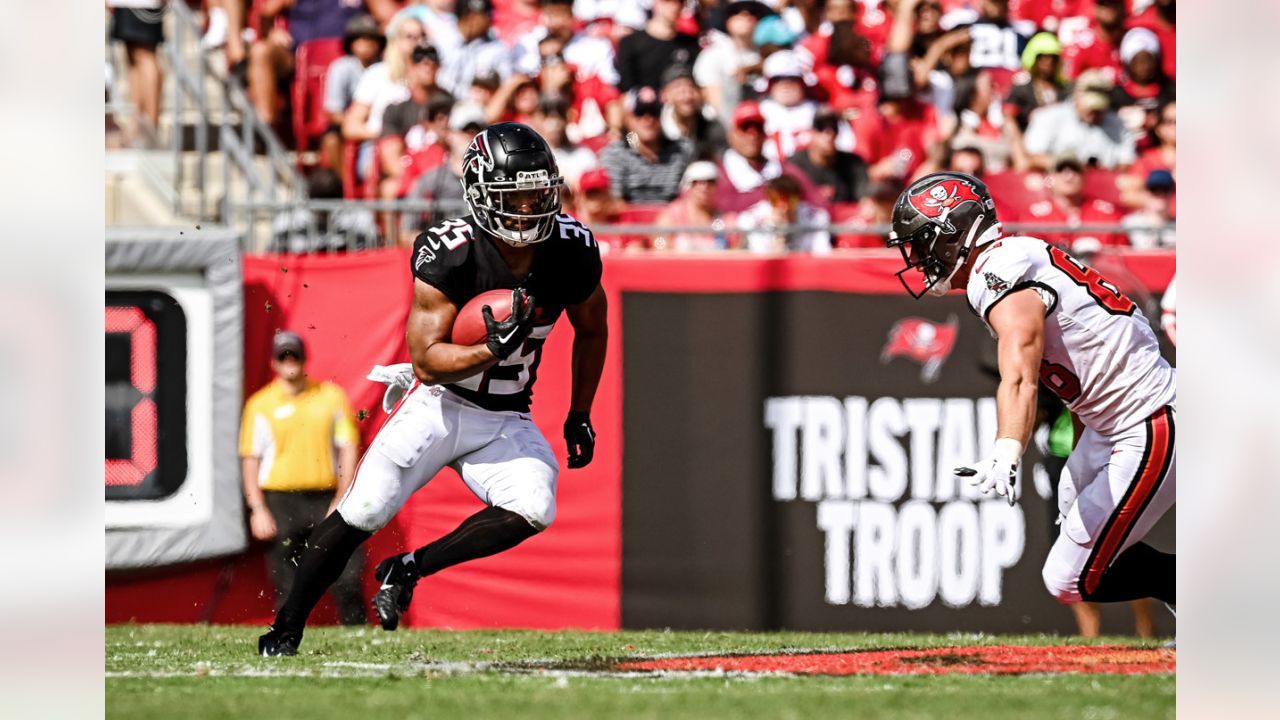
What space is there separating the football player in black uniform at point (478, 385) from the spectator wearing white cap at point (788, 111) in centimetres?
435

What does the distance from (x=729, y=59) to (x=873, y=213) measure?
7.30ft

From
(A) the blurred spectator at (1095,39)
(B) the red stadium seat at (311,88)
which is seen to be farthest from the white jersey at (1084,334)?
(B) the red stadium seat at (311,88)

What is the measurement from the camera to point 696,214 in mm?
9906

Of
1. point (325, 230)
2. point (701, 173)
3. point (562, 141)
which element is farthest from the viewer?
point (562, 141)

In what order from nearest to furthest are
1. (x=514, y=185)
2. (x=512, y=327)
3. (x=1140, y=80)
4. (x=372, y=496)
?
1. (x=512, y=327)
2. (x=514, y=185)
3. (x=372, y=496)
4. (x=1140, y=80)

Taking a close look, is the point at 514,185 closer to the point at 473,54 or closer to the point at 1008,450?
the point at 1008,450

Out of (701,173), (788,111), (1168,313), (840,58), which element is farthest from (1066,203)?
(840,58)

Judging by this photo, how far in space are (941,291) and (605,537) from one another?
3385 mm

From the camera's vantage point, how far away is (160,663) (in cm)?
668

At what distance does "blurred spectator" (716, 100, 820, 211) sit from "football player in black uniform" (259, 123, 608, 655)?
3.52m

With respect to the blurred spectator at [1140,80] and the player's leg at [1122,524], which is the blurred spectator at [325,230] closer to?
the player's leg at [1122,524]

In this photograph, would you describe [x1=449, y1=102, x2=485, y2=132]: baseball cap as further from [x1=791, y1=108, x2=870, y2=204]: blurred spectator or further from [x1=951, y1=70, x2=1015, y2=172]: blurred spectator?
[x1=951, y1=70, x2=1015, y2=172]: blurred spectator
